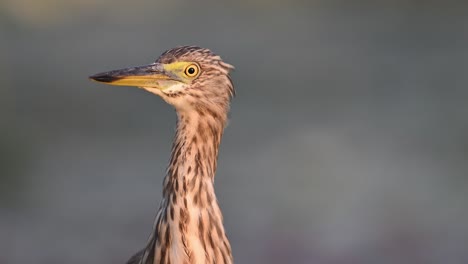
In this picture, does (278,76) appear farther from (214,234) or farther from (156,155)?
(214,234)

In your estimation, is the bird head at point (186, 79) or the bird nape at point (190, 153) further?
the bird head at point (186, 79)

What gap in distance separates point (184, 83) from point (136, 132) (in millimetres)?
9391

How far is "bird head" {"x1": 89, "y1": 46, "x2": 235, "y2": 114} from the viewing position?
591 cm

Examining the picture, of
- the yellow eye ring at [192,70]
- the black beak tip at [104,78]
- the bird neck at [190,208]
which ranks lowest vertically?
the bird neck at [190,208]

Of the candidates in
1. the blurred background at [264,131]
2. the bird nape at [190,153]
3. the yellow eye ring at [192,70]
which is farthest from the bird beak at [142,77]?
the blurred background at [264,131]

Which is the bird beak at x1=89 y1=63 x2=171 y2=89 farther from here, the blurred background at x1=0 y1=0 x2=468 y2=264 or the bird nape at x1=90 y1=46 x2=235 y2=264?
the blurred background at x1=0 y1=0 x2=468 y2=264

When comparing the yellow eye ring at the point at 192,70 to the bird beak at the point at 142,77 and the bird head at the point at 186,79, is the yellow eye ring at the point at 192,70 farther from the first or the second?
the bird beak at the point at 142,77

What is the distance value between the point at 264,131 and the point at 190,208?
9.35m

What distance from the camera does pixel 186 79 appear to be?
5.97m

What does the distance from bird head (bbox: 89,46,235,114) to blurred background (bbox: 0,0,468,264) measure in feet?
14.3

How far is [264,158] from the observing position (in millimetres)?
13867

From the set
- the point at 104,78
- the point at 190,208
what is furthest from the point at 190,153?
the point at 104,78

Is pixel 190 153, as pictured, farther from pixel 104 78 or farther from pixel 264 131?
pixel 264 131

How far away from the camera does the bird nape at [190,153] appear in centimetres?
581
